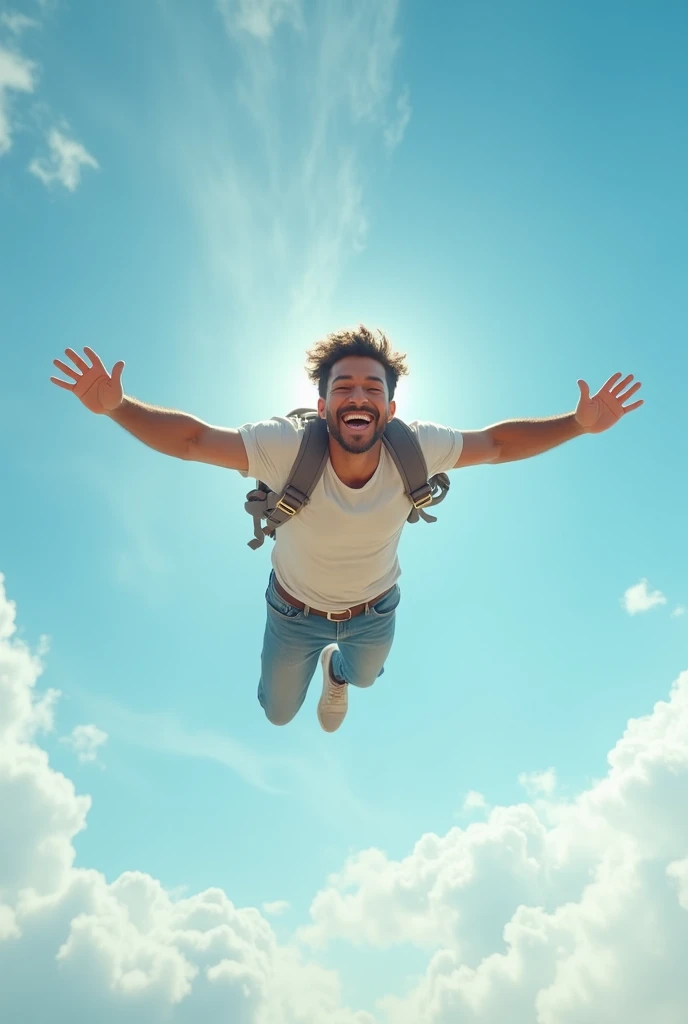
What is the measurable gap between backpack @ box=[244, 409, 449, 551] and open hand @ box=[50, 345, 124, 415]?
159 centimetres

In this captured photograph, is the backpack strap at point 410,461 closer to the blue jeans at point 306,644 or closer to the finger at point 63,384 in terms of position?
the blue jeans at point 306,644

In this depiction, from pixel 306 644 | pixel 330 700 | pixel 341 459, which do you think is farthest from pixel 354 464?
pixel 330 700

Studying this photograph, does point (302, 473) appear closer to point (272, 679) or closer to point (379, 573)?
→ point (379, 573)

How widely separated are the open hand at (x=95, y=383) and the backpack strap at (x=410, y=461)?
106 inches

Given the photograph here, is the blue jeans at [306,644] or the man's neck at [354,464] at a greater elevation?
the man's neck at [354,464]

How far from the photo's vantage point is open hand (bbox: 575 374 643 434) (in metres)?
6.88

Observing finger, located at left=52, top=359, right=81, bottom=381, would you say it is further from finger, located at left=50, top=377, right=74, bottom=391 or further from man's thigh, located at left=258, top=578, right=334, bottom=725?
man's thigh, located at left=258, top=578, right=334, bottom=725

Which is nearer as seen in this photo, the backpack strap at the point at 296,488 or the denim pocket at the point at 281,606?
the backpack strap at the point at 296,488

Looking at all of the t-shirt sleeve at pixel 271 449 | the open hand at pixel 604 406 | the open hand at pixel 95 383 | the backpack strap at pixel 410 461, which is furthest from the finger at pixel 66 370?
the open hand at pixel 604 406

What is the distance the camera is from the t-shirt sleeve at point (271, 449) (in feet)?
19.8

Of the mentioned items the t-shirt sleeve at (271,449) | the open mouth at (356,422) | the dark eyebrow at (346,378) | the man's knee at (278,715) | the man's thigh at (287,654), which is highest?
the dark eyebrow at (346,378)

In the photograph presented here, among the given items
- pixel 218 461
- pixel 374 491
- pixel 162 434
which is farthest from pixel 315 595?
pixel 162 434

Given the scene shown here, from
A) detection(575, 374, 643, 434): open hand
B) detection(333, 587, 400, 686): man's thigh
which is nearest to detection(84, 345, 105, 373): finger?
detection(333, 587, 400, 686): man's thigh

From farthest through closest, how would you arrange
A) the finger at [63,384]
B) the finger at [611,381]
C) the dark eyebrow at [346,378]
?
the finger at [611,381]
the dark eyebrow at [346,378]
the finger at [63,384]
